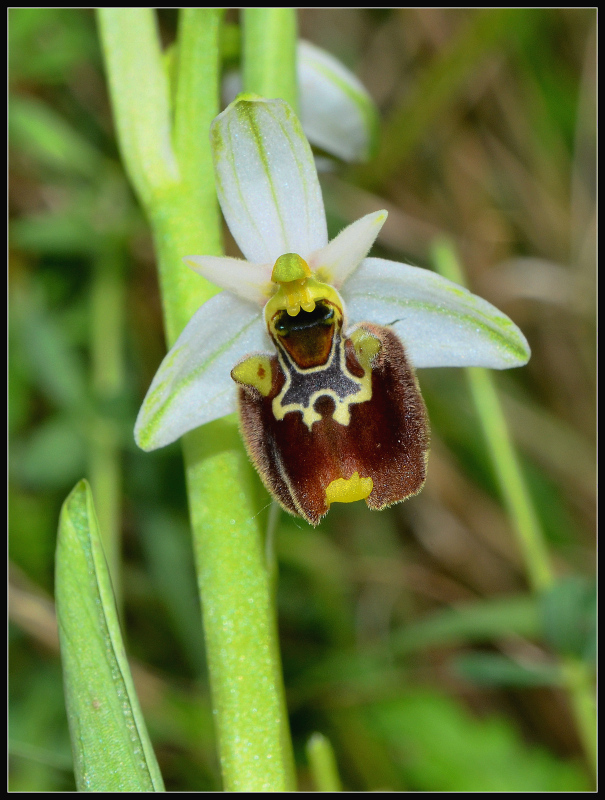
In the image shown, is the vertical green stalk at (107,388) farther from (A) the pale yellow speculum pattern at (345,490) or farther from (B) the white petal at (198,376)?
(A) the pale yellow speculum pattern at (345,490)

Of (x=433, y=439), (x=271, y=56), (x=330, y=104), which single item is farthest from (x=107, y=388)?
(x=433, y=439)

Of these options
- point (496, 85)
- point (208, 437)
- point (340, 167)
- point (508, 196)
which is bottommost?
point (208, 437)

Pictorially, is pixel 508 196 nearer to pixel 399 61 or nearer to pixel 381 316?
pixel 399 61

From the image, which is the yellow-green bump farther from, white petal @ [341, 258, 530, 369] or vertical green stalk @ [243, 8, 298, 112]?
vertical green stalk @ [243, 8, 298, 112]

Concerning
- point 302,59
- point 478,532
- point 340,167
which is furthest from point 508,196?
point 302,59

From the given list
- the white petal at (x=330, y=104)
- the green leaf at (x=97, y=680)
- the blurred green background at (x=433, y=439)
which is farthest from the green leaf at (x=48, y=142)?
the green leaf at (x=97, y=680)
